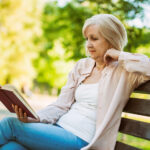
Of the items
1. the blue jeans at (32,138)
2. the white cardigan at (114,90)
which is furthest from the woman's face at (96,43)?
the blue jeans at (32,138)

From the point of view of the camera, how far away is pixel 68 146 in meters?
2.36

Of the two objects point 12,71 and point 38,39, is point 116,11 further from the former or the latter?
point 38,39

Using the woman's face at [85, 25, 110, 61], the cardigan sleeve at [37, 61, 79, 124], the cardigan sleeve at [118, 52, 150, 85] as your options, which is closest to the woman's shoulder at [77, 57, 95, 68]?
the cardigan sleeve at [37, 61, 79, 124]

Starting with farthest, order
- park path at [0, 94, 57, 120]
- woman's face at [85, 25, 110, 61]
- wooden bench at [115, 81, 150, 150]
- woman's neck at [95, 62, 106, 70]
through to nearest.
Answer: park path at [0, 94, 57, 120], woman's neck at [95, 62, 106, 70], woman's face at [85, 25, 110, 61], wooden bench at [115, 81, 150, 150]

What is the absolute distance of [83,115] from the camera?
252cm

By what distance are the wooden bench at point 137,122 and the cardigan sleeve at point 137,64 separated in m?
0.08

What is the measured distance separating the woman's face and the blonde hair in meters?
0.04

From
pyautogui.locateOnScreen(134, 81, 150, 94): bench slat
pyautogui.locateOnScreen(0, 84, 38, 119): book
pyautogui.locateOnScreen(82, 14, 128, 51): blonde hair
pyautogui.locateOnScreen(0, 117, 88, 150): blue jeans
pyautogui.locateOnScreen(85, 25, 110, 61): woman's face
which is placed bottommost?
pyautogui.locateOnScreen(0, 117, 88, 150): blue jeans

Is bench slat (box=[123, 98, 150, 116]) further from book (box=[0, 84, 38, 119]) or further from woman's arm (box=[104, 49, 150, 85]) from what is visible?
book (box=[0, 84, 38, 119])

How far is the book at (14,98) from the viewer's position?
2230mm

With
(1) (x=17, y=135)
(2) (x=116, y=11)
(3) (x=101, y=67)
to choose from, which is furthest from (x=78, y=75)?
(2) (x=116, y=11)

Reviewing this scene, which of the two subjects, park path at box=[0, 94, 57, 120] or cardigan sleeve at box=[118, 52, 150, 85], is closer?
cardigan sleeve at box=[118, 52, 150, 85]

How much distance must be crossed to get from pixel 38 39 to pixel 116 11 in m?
24.3

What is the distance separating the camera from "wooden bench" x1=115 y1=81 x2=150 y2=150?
232 centimetres
